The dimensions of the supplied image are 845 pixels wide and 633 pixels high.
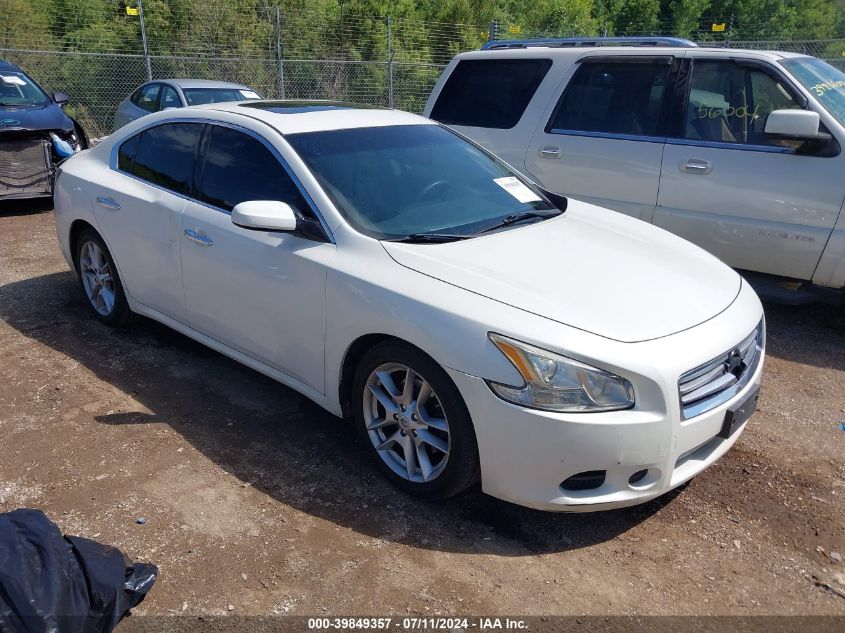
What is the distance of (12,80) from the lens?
9344 millimetres

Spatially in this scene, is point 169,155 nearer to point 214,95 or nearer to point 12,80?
point 12,80

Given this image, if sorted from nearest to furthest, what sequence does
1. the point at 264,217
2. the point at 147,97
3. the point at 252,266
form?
the point at 264,217 < the point at 252,266 < the point at 147,97

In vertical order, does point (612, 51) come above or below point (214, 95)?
above

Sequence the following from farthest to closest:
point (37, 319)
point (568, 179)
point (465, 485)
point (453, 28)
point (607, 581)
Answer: point (453, 28) → point (568, 179) → point (37, 319) → point (465, 485) → point (607, 581)

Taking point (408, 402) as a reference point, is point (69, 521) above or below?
below

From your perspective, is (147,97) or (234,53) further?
(234,53)

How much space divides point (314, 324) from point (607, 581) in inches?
67.9

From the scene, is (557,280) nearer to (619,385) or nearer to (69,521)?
(619,385)

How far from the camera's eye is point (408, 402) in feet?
10.6

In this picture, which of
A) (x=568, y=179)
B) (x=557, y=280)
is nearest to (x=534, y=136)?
(x=568, y=179)

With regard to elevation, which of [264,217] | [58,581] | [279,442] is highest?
[264,217]

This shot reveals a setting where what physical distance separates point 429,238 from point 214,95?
8809mm

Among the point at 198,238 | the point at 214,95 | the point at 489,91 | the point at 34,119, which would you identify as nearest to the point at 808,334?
the point at 489,91

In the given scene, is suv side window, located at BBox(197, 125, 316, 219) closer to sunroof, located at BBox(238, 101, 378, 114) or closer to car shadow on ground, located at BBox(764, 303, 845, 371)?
sunroof, located at BBox(238, 101, 378, 114)
